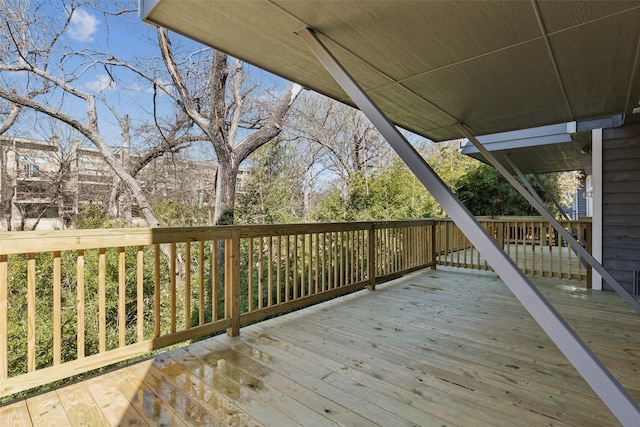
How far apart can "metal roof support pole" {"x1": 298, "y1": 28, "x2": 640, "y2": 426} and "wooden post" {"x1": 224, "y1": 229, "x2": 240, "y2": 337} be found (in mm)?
1652

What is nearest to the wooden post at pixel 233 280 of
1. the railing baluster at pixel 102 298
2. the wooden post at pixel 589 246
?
the railing baluster at pixel 102 298

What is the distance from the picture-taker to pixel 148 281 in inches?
291

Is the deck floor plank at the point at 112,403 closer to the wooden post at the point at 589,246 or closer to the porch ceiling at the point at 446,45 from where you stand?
the porch ceiling at the point at 446,45

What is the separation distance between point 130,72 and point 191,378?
32.4ft

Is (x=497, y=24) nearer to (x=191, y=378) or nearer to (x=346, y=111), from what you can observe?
(x=191, y=378)

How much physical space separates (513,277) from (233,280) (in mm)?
2210

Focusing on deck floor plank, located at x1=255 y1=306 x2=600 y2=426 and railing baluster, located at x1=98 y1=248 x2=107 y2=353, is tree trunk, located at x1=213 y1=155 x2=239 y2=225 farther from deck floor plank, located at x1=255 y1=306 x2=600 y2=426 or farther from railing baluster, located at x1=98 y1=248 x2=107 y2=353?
railing baluster, located at x1=98 y1=248 x2=107 y2=353

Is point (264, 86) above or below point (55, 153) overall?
above

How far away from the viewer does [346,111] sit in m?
13.6

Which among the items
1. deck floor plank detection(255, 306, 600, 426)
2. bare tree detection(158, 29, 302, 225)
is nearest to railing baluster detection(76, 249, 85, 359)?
deck floor plank detection(255, 306, 600, 426)

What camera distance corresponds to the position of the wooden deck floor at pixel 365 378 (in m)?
1.76

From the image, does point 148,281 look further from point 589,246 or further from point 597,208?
point 597,208

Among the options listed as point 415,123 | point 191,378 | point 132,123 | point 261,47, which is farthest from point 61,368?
point 132,123

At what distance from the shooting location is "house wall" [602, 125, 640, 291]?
4.30 metres
